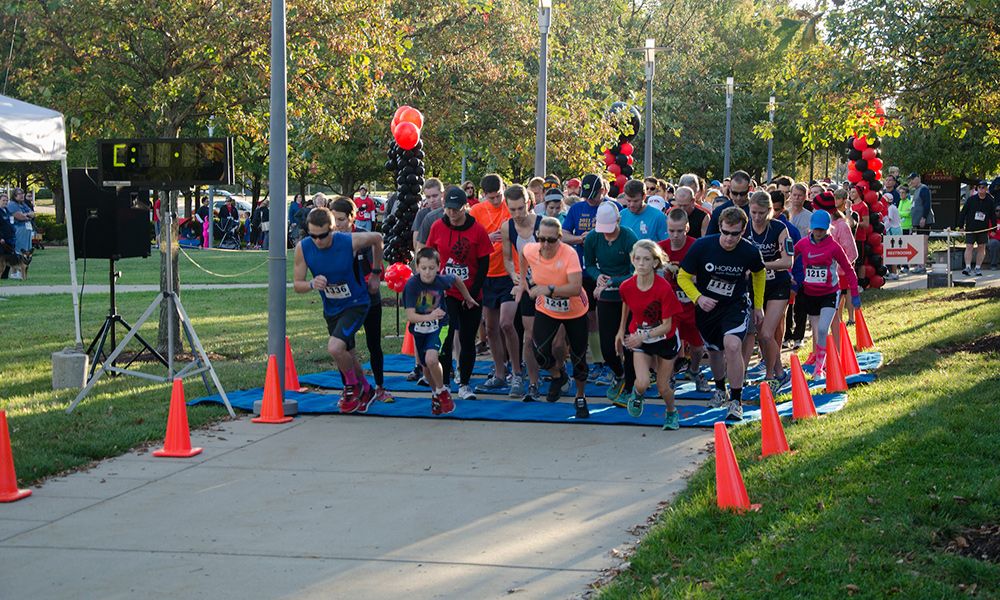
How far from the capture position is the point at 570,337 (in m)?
8.88

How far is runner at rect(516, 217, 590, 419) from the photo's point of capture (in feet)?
28.4

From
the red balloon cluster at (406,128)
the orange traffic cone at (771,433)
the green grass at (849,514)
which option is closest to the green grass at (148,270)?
the red balloon cluster at (406,128)

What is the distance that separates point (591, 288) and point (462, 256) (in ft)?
5.05

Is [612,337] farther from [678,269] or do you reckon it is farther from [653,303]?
[653,303]

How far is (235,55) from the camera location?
49.2ft

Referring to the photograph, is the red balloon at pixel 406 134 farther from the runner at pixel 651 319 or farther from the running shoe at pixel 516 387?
the runner at pixel 651 319

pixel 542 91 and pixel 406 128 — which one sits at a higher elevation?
pixel 542 91

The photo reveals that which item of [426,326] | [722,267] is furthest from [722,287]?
[426,326]

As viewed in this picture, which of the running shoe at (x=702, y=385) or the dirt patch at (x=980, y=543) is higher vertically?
the running shoe at (x=702, y=385)

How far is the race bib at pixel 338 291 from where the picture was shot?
8.59 meters

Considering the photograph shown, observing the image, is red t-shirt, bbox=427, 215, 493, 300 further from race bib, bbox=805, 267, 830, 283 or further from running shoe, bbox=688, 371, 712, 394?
race bib, bbox=805, 267, 830, 283

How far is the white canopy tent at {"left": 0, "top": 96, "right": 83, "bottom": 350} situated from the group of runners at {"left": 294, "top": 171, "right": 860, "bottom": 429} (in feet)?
9.39

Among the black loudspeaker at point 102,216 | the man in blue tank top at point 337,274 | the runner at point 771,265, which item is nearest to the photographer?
the man in blue tank top at point 337,274

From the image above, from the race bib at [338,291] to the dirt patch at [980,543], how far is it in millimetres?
5370
